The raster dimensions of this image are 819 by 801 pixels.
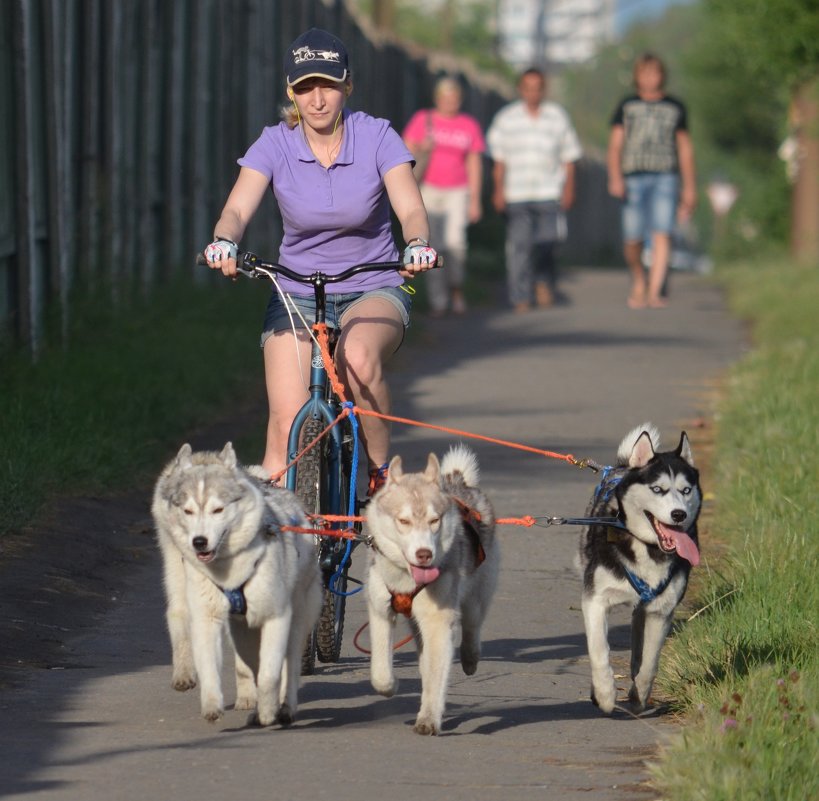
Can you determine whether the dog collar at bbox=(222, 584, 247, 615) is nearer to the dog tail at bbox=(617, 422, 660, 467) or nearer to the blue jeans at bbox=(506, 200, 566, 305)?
the dog tail at bbox=(617, 422, 660, 467)

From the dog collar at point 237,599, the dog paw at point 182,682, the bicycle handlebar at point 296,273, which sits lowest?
the dog paw at point 182,682

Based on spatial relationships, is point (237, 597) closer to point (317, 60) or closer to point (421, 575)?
point (421, 575)

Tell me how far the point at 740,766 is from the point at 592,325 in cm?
1520

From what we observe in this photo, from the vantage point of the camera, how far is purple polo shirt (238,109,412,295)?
287 inches

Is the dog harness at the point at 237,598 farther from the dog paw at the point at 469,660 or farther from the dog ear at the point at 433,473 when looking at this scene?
the dog paw at the point at 469,660

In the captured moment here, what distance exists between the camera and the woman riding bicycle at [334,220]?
7.23m

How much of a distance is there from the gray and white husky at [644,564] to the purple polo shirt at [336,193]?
1334 millimetres

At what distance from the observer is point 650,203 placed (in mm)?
19688

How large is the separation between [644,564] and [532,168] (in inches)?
563

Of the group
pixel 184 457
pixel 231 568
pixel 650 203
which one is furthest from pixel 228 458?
pixel 650 203

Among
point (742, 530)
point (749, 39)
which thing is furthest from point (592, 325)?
point (742, 530)

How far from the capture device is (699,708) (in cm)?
607

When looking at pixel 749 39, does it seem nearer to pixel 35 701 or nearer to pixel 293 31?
pixel 293 31

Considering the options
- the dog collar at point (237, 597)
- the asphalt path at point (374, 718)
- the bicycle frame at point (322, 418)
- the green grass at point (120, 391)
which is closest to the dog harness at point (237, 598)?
the dog collar at point (237, 597)
